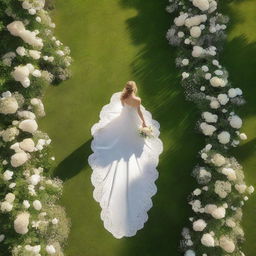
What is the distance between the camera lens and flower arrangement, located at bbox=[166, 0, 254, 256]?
10633mm

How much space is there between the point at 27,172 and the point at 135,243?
3.50m

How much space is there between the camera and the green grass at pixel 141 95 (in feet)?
37.2

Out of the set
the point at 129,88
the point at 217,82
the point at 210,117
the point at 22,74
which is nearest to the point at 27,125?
the point at 22,74

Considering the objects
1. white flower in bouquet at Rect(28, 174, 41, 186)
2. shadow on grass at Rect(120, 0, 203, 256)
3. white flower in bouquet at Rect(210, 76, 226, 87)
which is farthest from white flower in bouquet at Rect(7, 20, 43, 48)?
white flower in bouquet at Rect(210, 76, 226, 87)

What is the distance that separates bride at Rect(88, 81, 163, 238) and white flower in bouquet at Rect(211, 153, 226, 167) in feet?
5.83

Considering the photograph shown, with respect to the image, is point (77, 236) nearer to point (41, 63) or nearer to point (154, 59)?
point (41, 63)

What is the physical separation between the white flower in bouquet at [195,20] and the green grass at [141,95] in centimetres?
113

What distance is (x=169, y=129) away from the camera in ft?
42.2

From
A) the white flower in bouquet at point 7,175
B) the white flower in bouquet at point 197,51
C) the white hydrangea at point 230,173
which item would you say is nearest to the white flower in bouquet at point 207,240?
the white hydrangea at point 230,173

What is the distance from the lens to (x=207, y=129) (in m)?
12.1

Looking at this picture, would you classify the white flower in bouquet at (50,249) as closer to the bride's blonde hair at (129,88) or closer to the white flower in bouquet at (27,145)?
the white flower in bouquet at (27,145)

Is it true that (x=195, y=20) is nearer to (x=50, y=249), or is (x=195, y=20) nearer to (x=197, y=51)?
(x=197, y=51)

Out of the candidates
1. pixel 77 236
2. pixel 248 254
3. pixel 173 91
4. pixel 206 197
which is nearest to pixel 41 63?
pixel 173 91

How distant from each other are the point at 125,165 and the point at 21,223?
3.47 m
